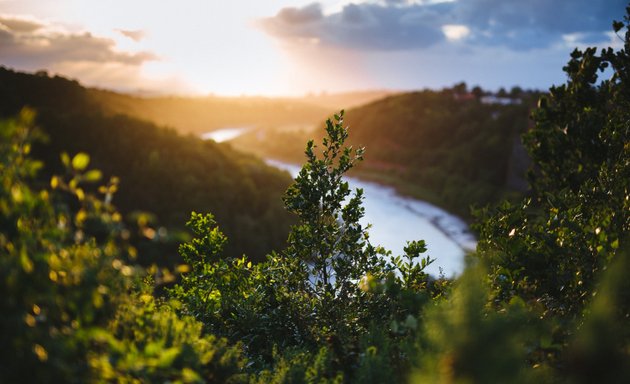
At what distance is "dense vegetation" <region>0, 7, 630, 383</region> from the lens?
2748mm

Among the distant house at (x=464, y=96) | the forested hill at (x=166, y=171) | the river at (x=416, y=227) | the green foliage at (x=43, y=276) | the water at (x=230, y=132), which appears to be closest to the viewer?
the green foliage at (x=43, y=276)

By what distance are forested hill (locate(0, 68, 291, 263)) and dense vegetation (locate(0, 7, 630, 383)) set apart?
42.2m

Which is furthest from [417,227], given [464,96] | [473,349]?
[464,96]

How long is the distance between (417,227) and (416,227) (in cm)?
13

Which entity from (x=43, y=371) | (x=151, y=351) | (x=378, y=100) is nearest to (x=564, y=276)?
(x=151, y=351)

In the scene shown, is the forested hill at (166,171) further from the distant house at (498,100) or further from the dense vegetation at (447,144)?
the distant house at (498,100)

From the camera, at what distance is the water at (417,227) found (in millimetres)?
45438

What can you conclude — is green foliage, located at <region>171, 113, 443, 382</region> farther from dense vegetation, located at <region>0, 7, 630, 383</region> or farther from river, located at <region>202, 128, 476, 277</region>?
river, located at <region>202, 128, 476, 277</region>

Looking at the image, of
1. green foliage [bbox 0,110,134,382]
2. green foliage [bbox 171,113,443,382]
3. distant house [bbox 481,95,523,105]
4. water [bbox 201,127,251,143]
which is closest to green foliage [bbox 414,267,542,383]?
green foliage [bbox 0,110,134,382]

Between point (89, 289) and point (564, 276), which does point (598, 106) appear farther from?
point (89, 289)

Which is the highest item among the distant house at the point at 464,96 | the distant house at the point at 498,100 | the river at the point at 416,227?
the distant house at the point at 464,96

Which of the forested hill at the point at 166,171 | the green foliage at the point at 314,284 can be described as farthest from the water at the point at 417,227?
the green foliage at the point at 314,284

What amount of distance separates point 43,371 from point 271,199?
190 feet

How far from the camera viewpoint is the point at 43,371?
2713mm
